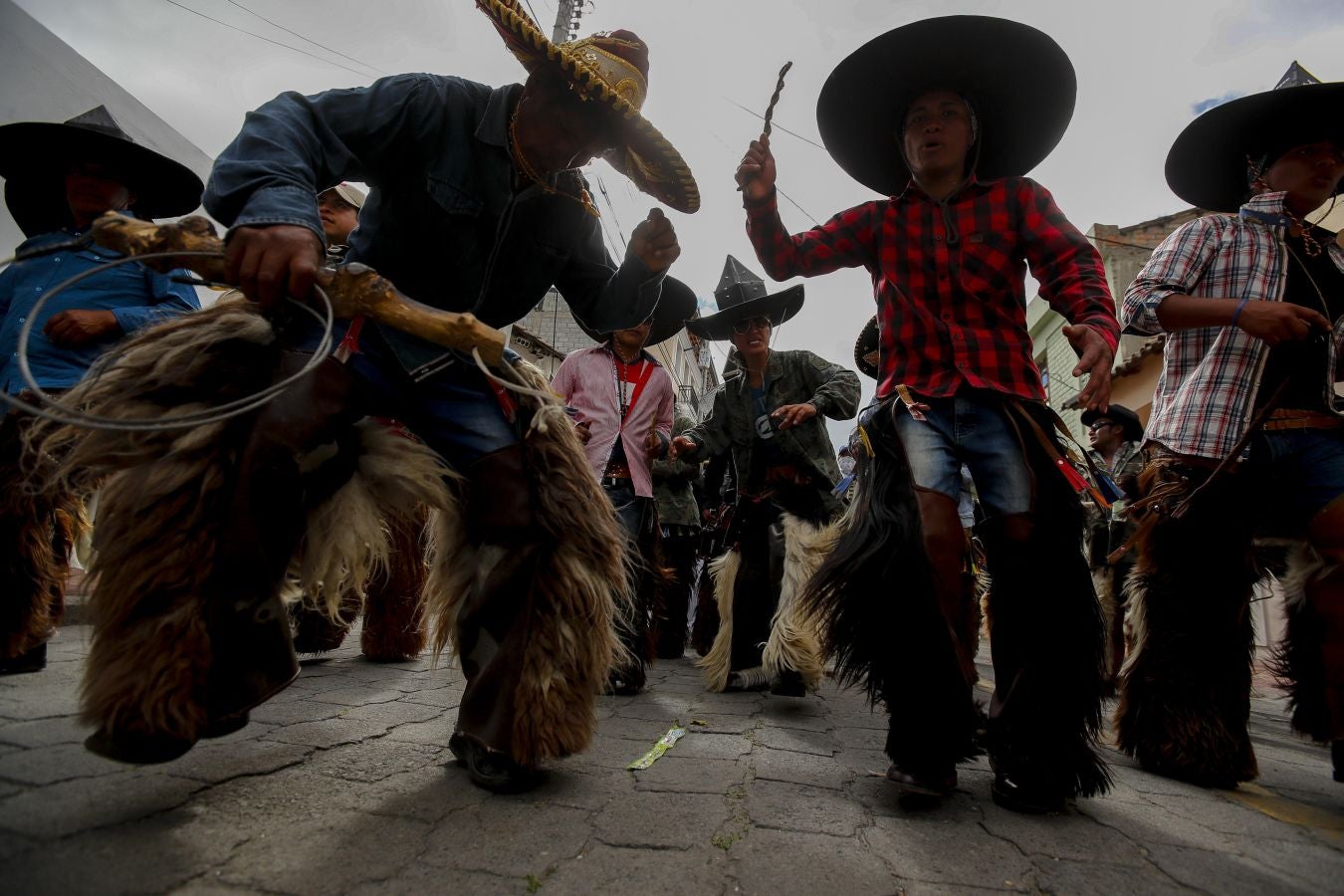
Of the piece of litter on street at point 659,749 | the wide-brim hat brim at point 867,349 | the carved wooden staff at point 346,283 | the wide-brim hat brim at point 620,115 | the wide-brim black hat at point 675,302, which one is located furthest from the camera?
the wide-brim hat brim at point 867,349

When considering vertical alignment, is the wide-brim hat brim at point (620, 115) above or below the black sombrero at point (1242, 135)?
below

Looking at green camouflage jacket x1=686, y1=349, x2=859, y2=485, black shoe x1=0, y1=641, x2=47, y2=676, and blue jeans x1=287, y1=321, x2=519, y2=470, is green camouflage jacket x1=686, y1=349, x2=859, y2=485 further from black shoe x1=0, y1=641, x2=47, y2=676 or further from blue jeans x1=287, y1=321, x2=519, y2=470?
black shoe x1=0, y1=641, x2=47, y2=676

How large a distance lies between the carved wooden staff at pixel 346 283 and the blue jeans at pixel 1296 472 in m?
2.60

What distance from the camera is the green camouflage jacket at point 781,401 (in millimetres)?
4074

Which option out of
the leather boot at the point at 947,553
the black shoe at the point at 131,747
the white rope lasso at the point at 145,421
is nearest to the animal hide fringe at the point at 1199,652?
the leather boot at the point at 947,553

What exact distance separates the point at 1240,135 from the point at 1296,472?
1.44 metres

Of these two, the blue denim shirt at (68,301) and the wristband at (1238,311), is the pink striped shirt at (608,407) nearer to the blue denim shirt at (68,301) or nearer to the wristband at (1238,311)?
the blue denim shirt at (68,301)

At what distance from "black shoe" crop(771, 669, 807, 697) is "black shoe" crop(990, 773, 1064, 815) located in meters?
1.65

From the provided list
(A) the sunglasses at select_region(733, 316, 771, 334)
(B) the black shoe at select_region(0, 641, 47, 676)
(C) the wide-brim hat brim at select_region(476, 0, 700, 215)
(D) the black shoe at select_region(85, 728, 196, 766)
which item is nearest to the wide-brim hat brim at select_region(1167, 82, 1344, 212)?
Result: (A) the sunglasses at select_region(733, 316, 771, 334)

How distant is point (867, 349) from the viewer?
394 centimetres

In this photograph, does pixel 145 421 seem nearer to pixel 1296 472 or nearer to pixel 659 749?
pixel 659 749

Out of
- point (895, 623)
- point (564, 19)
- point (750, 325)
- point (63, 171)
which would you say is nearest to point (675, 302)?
point (750, 325)

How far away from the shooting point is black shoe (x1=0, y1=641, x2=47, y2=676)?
113 inches

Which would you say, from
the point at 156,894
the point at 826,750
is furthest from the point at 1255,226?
the point at 156,894
